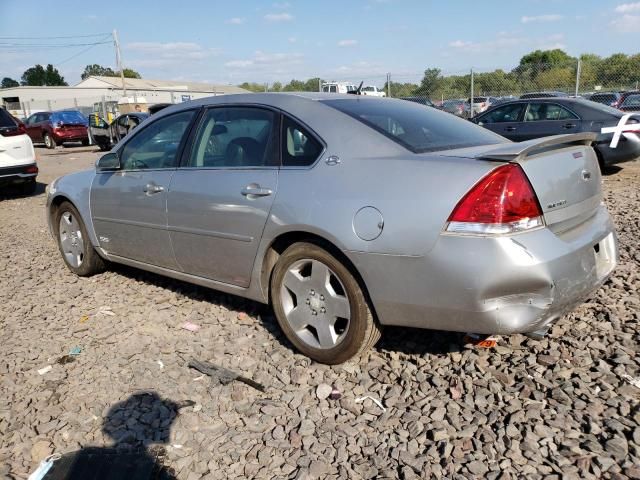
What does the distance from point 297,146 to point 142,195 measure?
4.85ft

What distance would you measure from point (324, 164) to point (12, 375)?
227cm

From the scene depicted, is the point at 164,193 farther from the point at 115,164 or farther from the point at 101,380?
the point at 101,380

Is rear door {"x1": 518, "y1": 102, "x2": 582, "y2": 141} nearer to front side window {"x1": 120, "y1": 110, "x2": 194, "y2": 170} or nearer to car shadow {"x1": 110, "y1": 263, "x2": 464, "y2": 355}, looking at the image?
car shadow {"x1": 110, "y1": 263, "x2": 464, "y2": 355}

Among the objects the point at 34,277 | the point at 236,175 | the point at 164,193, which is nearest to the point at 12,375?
the point at 164,193

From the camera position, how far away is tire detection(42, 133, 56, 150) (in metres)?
22.9

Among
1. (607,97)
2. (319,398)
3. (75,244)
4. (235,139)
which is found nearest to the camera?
(319,398)

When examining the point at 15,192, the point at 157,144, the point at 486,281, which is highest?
the point at 157,144

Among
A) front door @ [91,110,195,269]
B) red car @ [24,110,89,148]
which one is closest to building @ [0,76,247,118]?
red car @ [24,110,89,148]

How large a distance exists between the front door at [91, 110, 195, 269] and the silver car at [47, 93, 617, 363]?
0.02 m

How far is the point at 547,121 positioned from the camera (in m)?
10.0

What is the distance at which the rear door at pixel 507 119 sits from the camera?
1055 centimetres

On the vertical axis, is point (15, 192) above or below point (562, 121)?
below

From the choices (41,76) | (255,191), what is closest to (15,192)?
(255,191)

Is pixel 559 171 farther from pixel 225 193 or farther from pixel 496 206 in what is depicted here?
pixel 225 193
